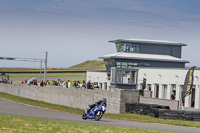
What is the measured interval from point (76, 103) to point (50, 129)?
3055 centimetres

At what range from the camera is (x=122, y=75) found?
3950 cm

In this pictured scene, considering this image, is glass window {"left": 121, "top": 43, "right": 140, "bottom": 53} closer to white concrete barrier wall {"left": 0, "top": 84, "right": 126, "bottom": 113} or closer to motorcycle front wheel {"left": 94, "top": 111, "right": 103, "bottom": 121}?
white concrete barrier wall {"left": 0, "top": 84, "right": 126, "bottom": 113}

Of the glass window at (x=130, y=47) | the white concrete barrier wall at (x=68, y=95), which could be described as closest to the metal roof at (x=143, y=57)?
the glass window at (x=130, y=47)

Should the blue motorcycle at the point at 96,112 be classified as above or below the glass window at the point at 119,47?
below

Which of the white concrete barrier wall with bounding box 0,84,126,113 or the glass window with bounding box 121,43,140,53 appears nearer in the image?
the white concrete barrier wall with bounding box 0,84,126,113

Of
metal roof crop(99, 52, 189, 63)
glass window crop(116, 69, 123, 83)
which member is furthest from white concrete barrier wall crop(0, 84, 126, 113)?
metal roof crop(99, 52, 189, 63)

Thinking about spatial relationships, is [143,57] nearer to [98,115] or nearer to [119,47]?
[119,47]

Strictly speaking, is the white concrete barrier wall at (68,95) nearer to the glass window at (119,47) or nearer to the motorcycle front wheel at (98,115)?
the motorcycle front wheel at (98,115)

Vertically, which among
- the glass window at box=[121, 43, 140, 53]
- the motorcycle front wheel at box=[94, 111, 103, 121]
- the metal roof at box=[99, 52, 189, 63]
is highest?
the glass window at box=[121, 43, 140, 53]

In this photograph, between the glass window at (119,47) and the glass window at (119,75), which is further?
the glass window at (119,47)

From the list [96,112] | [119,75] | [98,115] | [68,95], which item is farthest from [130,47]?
[98,115]

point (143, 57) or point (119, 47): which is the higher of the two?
point (119, 47)

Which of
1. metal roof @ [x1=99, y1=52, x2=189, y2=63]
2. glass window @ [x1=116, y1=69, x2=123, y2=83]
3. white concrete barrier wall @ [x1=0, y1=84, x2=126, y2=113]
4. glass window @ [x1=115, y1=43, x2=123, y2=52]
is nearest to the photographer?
white concrete barrier wall @ [x1=0, y1=84, x2=126, y2=113]

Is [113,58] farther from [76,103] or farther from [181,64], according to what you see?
[76,103]
